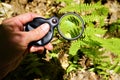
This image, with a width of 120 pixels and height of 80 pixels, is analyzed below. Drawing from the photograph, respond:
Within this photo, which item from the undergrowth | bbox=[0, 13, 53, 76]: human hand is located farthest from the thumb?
the undergrowth

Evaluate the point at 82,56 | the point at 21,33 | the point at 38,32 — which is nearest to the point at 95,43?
the point at 82,56

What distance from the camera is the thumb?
2.80 metres

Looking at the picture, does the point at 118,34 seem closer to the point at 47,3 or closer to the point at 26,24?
the point at 47,3

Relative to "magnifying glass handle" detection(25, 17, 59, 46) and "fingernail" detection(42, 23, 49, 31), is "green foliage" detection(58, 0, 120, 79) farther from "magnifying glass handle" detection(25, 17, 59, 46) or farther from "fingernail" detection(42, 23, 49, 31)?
"fingernail" detection(42, 23, 49, 31)

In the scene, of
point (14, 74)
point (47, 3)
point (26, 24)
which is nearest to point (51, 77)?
point (14, 74)

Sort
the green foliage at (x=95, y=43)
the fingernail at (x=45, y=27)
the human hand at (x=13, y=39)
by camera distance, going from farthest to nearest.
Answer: the green foliage at (x=95, y=43) → the fingernail at (x=45, y=27) → the human hand at (x=13, y=39)

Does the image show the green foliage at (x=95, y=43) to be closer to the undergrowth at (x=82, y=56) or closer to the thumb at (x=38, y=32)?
the undergrowth at (x=82, y=56)

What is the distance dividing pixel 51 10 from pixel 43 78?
1.48m

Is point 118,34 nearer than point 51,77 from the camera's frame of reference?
No

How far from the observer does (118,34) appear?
4.57 m

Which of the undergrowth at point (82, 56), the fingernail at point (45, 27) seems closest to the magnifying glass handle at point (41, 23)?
the fingernail at point (45, 27)

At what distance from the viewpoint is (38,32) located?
283 cm

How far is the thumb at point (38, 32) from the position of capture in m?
2.80

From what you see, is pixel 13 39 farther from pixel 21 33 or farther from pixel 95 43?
pixel 95 43
